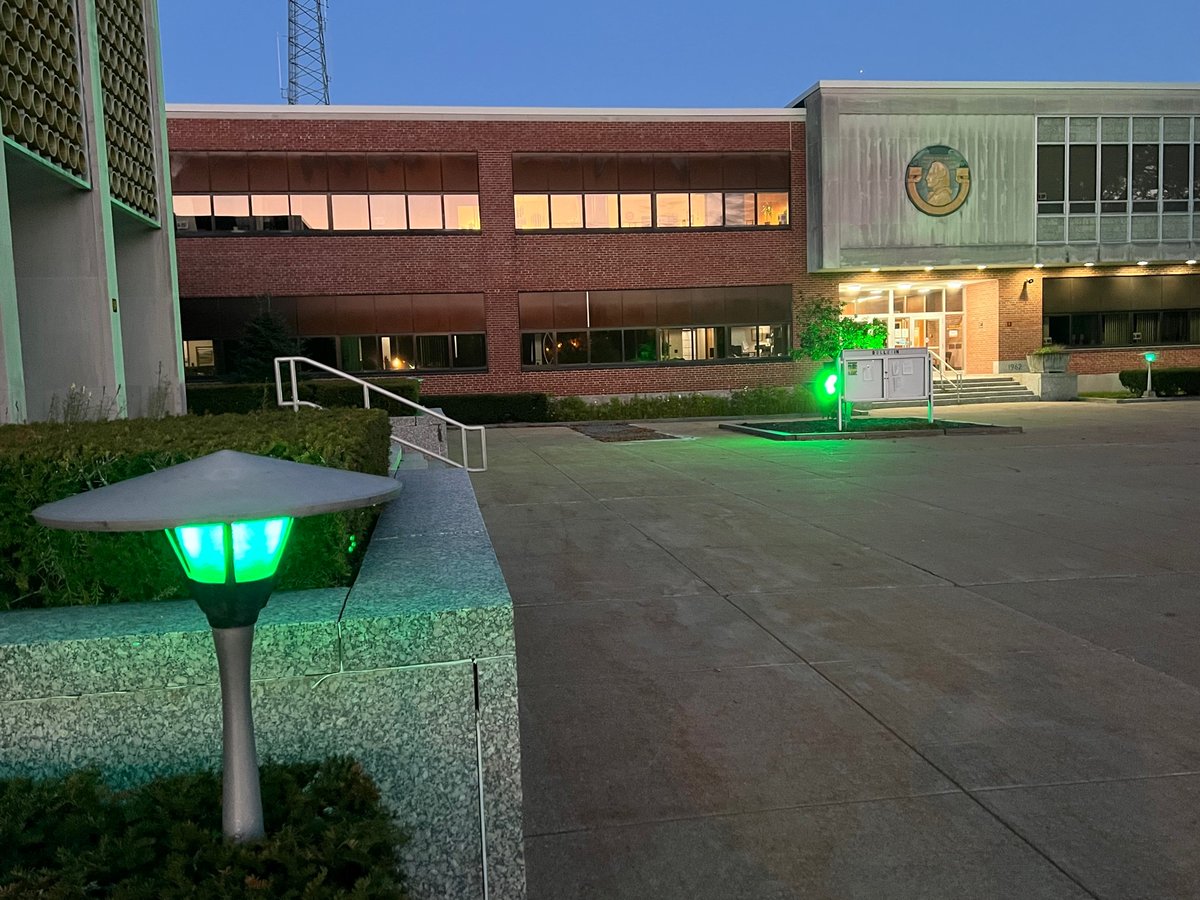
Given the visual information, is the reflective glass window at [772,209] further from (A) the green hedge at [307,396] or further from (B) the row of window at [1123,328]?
(A) the green hedge at [307,396]

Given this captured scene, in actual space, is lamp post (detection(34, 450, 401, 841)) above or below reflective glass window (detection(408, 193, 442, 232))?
below

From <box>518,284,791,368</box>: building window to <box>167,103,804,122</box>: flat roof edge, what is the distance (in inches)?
218

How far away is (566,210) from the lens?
2980cm

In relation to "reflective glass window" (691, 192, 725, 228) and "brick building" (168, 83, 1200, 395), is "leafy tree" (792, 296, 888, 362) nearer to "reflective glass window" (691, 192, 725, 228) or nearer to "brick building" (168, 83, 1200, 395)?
"brick building" (168, 83, 1200, 395)

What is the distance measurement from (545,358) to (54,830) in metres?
27.9

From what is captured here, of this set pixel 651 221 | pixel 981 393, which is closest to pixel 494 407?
pixel 651 221

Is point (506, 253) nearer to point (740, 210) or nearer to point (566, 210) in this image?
point (566, 210)

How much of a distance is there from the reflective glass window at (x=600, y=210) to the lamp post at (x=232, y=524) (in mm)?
28415

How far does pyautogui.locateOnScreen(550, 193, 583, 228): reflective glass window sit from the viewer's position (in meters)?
29.7

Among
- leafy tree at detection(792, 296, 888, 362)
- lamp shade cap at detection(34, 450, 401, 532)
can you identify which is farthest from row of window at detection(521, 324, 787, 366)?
lamp shade cap at detection(34, 450, 401, 532)

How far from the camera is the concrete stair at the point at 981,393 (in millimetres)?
30016

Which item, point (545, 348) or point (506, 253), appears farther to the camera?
point (545, 348)

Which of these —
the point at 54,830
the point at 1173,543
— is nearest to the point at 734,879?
the point at 54,830

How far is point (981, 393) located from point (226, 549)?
31.4 m
